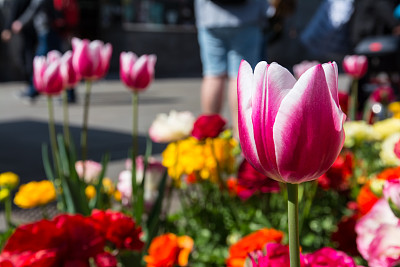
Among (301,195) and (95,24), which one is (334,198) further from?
(95,24)

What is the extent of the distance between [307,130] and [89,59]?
1.11 meters

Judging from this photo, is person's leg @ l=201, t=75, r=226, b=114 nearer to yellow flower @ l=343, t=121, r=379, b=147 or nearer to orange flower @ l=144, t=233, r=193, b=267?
yellow flower @ l=343, t=121, r=379, b=147

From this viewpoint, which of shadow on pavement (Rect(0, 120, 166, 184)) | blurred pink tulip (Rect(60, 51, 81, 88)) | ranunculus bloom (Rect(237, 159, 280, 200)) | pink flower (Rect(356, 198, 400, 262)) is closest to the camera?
pink flower (Rect(356, 198, 400, 262))

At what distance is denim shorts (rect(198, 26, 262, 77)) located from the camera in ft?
9.11

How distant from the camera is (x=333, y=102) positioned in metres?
0.51

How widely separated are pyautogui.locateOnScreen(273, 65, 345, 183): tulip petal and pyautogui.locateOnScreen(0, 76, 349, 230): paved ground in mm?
1963

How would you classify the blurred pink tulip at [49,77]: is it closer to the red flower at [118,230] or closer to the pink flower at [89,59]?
the pink flower at [89,59]

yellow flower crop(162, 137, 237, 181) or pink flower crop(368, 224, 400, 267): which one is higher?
pink flower crop(368, 224, 400, 267)

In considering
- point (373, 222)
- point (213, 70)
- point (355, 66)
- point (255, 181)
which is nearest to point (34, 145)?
point (213, 70)

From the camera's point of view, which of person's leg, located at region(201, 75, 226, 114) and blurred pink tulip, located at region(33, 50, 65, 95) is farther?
person's leg, located at region(201, 75, 226, 114)

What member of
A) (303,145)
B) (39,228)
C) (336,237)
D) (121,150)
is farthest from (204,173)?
(121,150)

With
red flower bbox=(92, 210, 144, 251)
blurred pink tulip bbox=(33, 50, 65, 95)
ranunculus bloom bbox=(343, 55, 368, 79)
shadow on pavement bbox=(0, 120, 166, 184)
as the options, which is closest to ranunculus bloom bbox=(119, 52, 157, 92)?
blurred pink tulip bbox=(33, 50, 65, 95)

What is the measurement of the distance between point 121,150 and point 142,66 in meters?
2.61

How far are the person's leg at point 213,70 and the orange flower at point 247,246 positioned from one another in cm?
183
